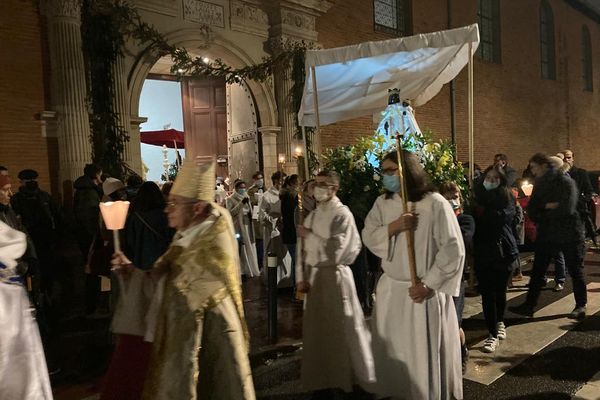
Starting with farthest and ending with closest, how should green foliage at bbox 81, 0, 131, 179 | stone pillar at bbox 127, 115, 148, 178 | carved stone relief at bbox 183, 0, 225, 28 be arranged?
carved stone relief at bbox 183, 0, 225, 28 → stone pillar at bbox 127, 115, 148, 178 → green foliage at bbox 81, 0, 131, 179

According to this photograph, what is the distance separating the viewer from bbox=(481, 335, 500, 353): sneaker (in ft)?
16.5

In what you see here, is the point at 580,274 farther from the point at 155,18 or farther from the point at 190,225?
the point at 155,18

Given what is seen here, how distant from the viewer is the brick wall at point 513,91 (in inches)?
559

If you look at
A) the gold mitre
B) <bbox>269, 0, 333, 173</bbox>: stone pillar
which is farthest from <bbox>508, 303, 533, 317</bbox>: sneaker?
<bbox>269, 0, 333, 173</bbox>: stone pillar

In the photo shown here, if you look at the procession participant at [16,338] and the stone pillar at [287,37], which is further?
the stone pillar at [287,37]

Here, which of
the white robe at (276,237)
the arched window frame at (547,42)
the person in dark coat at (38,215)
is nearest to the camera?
the person in dark coat at (38,215)

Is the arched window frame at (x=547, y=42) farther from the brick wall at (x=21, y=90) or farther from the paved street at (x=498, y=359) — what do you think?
the brick wall at (x=21, y=90)

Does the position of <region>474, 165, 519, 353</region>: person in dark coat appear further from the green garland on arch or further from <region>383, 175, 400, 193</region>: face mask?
the green garland on arch

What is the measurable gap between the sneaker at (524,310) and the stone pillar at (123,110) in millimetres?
7021

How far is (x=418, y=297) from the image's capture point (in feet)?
11.0

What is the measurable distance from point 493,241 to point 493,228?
14 centimetres

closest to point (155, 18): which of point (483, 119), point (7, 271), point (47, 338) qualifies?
point (47, 338)

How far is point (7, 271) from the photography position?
10.0ft

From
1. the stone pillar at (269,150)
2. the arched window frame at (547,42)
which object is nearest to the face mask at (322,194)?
the stone pillar at (269,150)
